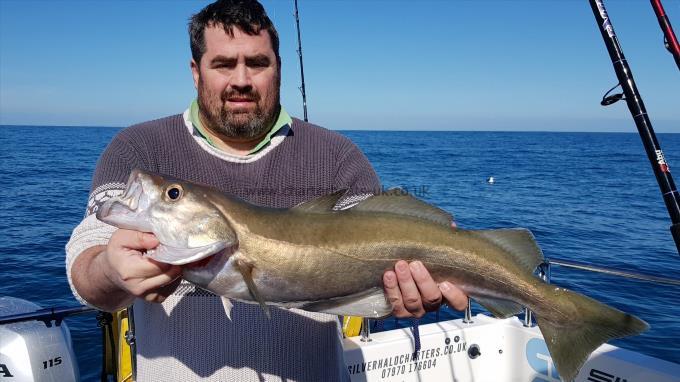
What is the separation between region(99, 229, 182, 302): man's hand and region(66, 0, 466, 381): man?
1.19 feet

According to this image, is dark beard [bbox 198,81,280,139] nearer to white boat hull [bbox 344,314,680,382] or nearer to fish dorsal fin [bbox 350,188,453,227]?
fish dorsal fin [bbox 350,188,453,227]

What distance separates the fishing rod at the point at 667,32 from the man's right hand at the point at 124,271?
4539 mm

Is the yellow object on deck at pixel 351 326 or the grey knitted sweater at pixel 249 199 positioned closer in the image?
the grey knitted sweater at pixel 249 199

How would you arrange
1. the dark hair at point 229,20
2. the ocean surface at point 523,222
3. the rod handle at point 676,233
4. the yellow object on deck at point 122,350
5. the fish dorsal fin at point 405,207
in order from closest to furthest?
the fish dorsal fin at point 405,207
the dark hair at point 229,20
the rod handle at point 676,233
the yellow object on deck at point 122,350
the ocean surface at point 523,222

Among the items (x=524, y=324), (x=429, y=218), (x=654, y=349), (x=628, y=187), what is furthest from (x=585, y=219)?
(x=429, y=218)

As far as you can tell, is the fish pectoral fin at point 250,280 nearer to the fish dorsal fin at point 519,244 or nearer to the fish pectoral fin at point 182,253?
the fish pectoral fin at point 182,253

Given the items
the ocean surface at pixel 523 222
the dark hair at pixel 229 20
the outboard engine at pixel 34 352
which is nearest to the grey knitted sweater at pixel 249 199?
the dark hair at pixel 229 20

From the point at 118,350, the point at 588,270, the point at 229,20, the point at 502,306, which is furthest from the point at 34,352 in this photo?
the point at 588,270

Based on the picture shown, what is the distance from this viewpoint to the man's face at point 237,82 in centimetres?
321

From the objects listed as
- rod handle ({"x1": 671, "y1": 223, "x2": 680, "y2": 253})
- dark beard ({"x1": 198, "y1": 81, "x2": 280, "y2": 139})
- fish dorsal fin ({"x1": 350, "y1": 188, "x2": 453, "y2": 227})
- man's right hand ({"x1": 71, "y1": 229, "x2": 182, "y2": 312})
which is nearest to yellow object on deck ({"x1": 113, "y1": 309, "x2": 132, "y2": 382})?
man's right hand ({"x1": 71, "y1": 229, "x2": 182, "y2": 312})

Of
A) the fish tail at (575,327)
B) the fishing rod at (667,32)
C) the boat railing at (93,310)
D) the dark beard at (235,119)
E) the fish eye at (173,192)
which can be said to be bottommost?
the boat railing at (93,310)

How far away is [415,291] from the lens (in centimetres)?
287

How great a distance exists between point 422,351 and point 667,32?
168 inches

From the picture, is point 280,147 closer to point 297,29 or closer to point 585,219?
point 297,29
